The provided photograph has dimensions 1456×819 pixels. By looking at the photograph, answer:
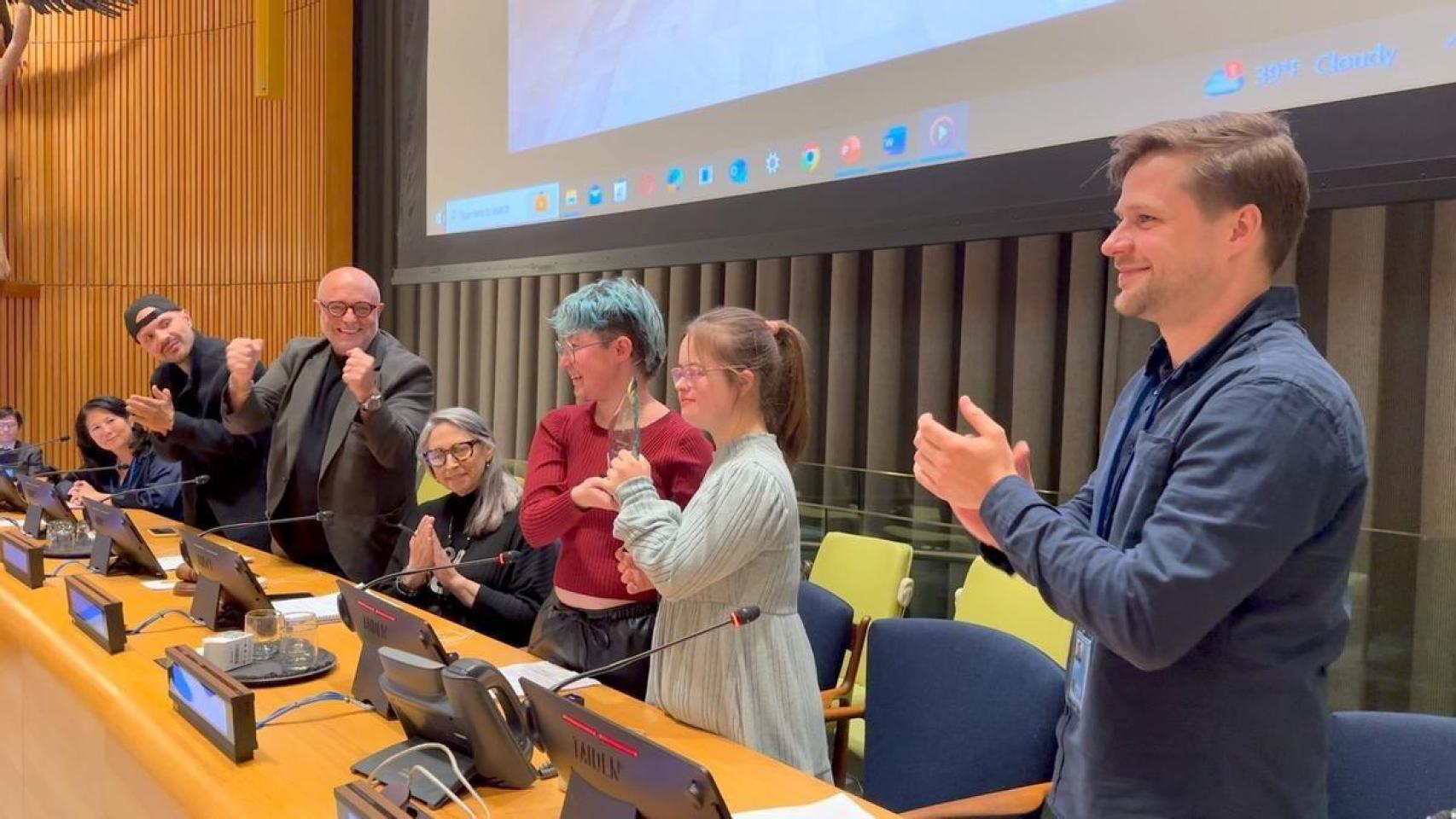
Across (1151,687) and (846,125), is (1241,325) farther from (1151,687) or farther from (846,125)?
(846,125)

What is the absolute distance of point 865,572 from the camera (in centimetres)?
277

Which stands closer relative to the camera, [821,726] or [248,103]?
[821,726]

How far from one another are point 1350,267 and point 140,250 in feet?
24.5

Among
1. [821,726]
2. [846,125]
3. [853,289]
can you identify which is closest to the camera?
[821,726]

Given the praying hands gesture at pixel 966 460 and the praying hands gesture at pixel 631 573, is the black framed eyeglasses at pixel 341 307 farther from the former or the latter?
the praying hands gesture at pixel 966 460

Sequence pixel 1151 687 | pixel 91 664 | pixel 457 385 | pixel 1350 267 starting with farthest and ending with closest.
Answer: pixel 457 385, pixel 1350 267, pixel 91 664, pixel 1151 687

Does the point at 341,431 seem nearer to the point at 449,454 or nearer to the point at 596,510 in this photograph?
the point at 449,454

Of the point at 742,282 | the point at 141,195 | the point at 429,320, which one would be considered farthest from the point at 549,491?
the point at 141,195

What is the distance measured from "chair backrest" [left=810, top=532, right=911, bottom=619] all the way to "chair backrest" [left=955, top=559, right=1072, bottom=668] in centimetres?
18

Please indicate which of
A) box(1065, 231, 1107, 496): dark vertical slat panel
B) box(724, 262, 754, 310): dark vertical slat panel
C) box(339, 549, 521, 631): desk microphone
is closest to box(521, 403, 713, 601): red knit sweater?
box(339, 549, 521, 631): desk microphone

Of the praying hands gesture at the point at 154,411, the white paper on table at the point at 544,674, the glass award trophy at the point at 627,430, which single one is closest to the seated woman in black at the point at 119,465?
the praying hands gesture at the point at 154,411

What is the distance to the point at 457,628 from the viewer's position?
7.54 ft

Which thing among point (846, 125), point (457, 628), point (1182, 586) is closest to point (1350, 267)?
point (846, 125)

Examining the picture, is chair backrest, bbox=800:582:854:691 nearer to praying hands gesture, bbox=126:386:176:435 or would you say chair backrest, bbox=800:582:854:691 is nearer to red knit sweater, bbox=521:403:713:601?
red knit sweater, bbox=521:403:713:601
